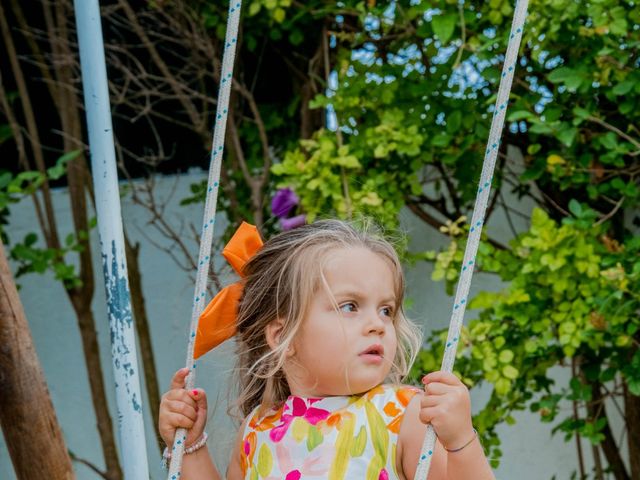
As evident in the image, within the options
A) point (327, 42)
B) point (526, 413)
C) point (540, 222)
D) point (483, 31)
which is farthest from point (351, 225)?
point (526, 413)

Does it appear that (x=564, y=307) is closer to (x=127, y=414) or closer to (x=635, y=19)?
(x=635, y=19)

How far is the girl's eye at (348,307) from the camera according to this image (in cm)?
146

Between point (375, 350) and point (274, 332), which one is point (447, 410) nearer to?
point (375, 350)

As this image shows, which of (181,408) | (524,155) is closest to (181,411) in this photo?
(181,408)

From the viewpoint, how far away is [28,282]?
141 inches

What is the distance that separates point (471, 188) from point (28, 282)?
65.6 inches

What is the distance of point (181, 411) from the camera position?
5.14ft

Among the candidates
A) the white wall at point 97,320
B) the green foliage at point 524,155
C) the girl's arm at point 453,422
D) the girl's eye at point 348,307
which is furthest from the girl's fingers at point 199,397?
the white wall at point 97,320

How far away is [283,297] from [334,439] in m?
0.23

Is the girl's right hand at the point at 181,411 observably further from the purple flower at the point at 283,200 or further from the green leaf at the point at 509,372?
the purple flower at the point at 283,200

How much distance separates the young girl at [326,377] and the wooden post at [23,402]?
1.06ft

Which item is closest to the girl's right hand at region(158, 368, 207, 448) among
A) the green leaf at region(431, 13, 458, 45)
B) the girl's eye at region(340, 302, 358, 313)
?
the girl's eye at region(340, 302, 358, 313)

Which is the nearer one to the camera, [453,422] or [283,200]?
[453,422]

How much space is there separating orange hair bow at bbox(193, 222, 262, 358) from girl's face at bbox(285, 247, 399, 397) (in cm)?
17
